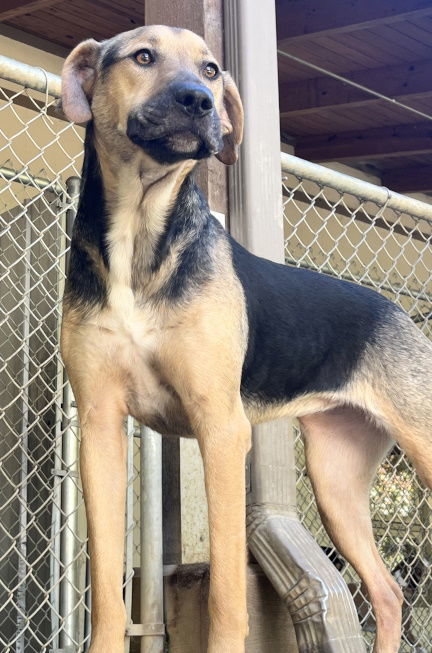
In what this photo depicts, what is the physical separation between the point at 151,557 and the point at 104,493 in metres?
0.49

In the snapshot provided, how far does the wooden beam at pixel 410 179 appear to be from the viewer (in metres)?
→ 10.4

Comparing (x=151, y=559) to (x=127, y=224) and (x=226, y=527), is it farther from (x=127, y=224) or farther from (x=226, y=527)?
(x=127, y=224)

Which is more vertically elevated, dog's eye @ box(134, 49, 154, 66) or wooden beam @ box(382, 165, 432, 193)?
wooden beam @ box(382, 165, 432, 193)

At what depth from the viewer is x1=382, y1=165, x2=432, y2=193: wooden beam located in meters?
10.4

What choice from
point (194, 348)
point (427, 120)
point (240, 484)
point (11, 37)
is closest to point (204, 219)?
point (194, 348)

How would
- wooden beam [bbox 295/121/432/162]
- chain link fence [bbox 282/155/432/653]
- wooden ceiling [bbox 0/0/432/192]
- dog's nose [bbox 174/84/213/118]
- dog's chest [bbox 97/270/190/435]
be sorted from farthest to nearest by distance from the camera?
wooden beam [bbox 295/121/432/162], wooden ceiling [bbox 0/0/432/192], chain link fence [bbox 282/155/432/653], dog's chest [bbox 97/270/190/435], dog's nose [bbox 174/84/213/118]

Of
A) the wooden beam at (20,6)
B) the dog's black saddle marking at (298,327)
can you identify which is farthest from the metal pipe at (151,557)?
the wooden beam at (20,6)

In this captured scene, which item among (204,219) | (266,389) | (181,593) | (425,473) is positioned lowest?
(181,593)

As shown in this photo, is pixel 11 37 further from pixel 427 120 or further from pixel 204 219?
pixel 204 219

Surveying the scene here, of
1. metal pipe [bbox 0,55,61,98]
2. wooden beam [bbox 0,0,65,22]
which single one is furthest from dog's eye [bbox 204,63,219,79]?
wooden beam [bbox 0,0,65,22]

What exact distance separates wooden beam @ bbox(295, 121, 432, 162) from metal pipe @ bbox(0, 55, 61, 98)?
246 inches

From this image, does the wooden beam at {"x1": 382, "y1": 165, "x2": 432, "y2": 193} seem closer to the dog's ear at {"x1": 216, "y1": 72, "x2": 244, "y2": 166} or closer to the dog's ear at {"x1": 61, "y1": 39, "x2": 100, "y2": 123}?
the dog's ear at {"x1": 216, "y1": 72, "x2": 244, "y2": 166}

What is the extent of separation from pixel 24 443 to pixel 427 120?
19.3ft

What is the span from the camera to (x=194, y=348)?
112 inches
